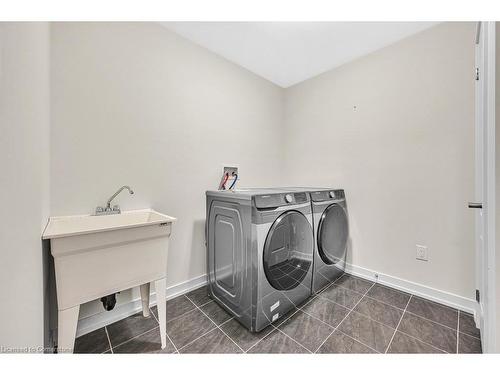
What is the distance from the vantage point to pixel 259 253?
122cm

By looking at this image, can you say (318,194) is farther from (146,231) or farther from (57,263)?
(57,263)

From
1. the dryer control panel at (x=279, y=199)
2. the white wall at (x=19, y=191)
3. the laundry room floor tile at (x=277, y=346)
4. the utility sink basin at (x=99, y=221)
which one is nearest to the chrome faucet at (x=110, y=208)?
the utility sink basin at (x=99, y=221)

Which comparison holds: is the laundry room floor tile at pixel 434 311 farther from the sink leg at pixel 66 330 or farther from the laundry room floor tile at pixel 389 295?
the sink leg at pixel 66 330

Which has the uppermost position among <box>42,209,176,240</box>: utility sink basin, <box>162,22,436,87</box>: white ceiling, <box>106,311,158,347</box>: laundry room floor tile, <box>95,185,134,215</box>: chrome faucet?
<box>162,22,436,87</box>: white ceiling

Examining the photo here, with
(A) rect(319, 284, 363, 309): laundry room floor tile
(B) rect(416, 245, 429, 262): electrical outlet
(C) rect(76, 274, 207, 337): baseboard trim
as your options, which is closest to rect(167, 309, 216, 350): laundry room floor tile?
(C) rect(76, 274, 207, 337): baseboard trim

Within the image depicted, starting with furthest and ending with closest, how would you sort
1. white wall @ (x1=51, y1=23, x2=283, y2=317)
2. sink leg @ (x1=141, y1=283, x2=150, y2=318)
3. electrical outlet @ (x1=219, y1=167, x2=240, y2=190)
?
electrical outlet @ (x1=219, y1=167, x2=240, y2=190), sink leg @ (x1=141, y1=283, x2=150, y2=318), white wall @ (x1=51, y1=23, x2=283, y2=317)

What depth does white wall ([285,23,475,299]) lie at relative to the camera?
4.90 ft

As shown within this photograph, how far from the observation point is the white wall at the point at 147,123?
4.03 feet

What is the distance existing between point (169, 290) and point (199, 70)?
199 centimetres

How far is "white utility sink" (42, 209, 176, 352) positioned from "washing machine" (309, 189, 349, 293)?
119 centimetres

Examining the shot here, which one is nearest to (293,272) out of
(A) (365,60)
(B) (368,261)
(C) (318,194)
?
(C) (318,194)

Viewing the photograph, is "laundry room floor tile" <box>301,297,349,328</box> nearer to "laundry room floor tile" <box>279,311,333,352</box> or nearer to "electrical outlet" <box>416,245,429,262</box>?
"laundry room floor tile" <box>279,311,333,352</box>

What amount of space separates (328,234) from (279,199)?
2.55 ft

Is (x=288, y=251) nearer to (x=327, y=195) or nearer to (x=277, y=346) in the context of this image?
(x=277, y=346)
